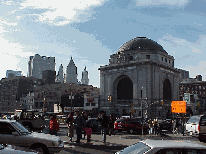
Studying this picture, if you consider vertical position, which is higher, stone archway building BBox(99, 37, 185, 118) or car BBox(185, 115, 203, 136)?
stone archway building BBox(99, 37, 185, 118)

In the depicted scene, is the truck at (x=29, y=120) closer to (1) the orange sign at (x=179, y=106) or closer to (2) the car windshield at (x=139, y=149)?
(1) the orange sign at (x=179, y=106)

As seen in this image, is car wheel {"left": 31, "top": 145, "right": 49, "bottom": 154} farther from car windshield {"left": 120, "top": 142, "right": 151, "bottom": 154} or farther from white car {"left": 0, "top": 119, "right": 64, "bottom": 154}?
car windshield {"left": 120, "top": 142, "right": 151, "bottom": 154}

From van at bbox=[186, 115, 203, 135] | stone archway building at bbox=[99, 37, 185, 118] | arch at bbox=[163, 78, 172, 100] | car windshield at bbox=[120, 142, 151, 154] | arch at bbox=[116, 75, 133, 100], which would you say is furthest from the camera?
arch at bbox=[163, 78, 172, 100]

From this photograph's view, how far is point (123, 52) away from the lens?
89.0 meters

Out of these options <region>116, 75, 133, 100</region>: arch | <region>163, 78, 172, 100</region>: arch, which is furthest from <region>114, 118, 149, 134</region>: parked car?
<region>163, 78, 172, 100</region>: arch

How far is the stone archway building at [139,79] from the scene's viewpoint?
7938 centimetres

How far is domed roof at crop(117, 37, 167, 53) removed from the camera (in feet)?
290

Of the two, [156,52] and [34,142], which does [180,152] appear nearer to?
[34,142]

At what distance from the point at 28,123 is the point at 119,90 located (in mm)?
62129

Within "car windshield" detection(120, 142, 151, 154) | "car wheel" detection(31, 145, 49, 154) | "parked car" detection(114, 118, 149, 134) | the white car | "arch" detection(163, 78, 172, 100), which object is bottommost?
"parked car" detection(114, 118, 149, 134)

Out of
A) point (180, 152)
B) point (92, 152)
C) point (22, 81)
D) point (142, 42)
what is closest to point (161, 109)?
point (142, 42)

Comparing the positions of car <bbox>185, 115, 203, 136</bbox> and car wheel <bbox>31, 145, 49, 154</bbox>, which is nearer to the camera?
car wheel <bbox>31, 145, 49, 154</bbox>

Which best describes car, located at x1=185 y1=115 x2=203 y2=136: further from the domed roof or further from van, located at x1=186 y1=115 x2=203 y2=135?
the domed roof

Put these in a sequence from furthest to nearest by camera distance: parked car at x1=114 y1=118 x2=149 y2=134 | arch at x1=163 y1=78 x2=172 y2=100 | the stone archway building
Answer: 1. arch at x1=163 y1=78 x2=172 y2=100
2. the stone archway building
3. parked car at x1=114 y1=118 x2=149 y2=134
